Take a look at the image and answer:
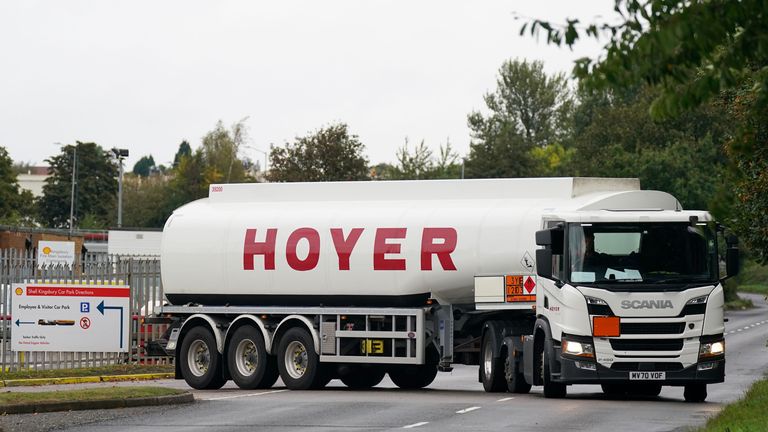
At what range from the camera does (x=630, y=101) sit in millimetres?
118938

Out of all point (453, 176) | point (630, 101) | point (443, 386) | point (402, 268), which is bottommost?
point (443, 386)

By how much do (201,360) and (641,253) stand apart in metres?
9.51

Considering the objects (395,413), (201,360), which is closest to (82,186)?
(201,360)

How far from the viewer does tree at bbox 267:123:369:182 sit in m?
76.7

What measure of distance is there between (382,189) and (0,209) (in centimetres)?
9595

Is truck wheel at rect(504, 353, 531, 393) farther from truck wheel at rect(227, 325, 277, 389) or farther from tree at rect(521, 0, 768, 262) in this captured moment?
tree at rect(521, 0, 768, 262)

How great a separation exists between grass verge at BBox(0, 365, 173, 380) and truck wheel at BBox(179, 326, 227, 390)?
Answer: 310 cm

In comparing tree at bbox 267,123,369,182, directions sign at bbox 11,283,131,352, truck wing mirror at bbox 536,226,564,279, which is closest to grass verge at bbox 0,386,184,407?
Answer: truck wing mirror at bbox 536,226,564,279

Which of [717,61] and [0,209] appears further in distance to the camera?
[0,209]

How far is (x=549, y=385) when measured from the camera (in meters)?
23.3

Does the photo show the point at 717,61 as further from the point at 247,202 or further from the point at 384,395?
the point at 247,202

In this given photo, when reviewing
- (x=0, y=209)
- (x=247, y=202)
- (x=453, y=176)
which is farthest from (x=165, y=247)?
(x=0, y=209)

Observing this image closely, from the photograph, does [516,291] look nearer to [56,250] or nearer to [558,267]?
[558,267]

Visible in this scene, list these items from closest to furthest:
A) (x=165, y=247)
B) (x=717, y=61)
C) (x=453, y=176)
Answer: (x=717, y=61)
(x=165, y=247)
(x=453, y=176)
